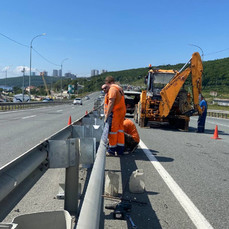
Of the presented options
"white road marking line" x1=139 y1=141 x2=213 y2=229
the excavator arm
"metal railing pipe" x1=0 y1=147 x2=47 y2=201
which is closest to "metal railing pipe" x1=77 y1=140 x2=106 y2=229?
"metal railing pipe" x1=0 y1=147 x2=47 y2=201

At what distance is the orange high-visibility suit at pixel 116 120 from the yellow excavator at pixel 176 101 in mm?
7856

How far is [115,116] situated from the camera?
25.4 ft

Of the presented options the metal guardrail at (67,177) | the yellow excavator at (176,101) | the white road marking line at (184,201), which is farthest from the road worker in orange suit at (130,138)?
the yellow excavator at (176,101)

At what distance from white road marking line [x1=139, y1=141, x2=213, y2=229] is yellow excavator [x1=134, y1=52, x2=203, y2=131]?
8.22 meters

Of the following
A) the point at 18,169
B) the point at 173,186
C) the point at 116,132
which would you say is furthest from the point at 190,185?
the point at 18,169

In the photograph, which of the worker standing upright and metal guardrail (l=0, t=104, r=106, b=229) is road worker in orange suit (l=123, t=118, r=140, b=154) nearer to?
metal guardrail (l=0, t=104, r=106, b=229)

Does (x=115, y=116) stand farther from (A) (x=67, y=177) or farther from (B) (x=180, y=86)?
(B) (x=180, y=86)

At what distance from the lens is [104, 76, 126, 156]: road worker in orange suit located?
7.59 metres

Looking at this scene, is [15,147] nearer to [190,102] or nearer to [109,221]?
[109,221]

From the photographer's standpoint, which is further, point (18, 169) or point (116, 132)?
point (116, 132)

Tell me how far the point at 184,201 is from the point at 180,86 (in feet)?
36.3

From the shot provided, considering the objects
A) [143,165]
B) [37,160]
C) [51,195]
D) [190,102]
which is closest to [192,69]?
[190,102]

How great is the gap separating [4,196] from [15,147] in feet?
24.6

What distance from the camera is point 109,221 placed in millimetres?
3949
